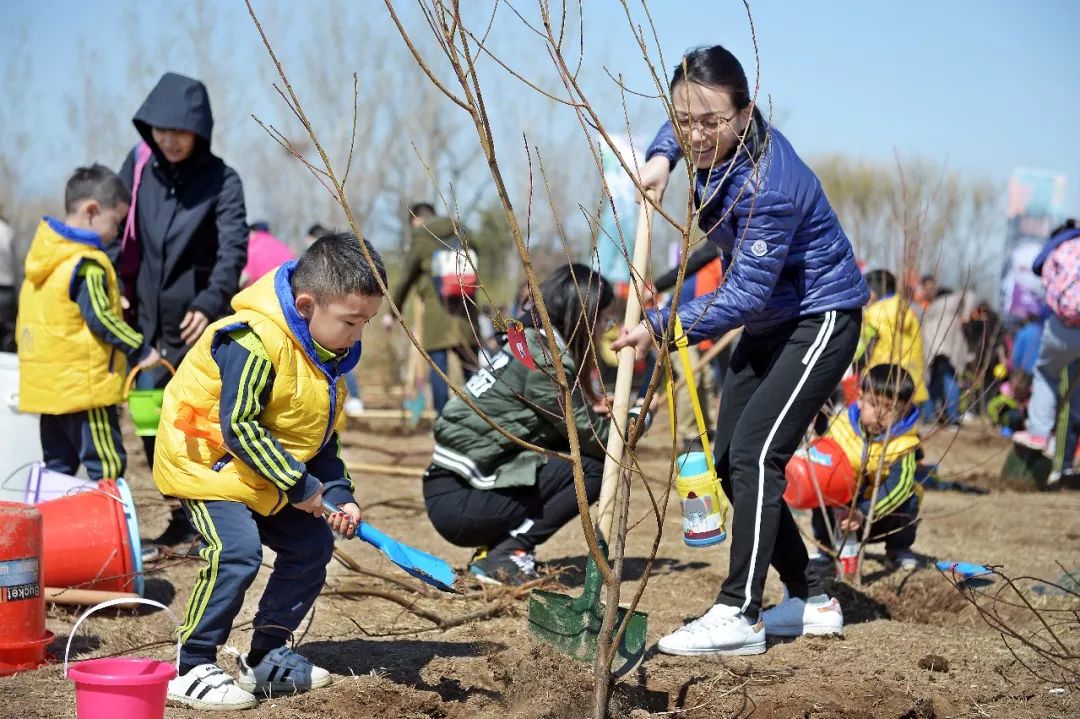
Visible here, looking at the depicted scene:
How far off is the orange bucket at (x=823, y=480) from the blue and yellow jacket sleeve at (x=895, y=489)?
0.44 ft

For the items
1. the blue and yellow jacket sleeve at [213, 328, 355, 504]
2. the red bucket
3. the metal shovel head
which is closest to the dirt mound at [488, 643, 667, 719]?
the metal shovel head

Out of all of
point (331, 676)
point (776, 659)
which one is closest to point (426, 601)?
point (331, 676)

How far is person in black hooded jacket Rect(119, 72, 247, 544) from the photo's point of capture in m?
4.95

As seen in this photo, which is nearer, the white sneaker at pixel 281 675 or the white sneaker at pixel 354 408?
the white sneaker at pixel 281 675

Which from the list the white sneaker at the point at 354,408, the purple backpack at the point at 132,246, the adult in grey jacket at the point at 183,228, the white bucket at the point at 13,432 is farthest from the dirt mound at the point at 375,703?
the white sneaker at the point at 354,408

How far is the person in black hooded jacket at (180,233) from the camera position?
495cm

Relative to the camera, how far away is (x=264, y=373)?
9.62ft

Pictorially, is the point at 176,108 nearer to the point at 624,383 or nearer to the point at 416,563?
the point at 624,383

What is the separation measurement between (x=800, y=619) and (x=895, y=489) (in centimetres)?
122

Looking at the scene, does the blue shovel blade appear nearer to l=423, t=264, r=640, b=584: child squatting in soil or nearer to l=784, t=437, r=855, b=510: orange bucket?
l=423, t=264, r=640, b=584: child squatting in soil

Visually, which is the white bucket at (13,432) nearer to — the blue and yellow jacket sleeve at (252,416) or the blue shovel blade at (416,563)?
the blue and yellow jacket sleeve at (252,416)

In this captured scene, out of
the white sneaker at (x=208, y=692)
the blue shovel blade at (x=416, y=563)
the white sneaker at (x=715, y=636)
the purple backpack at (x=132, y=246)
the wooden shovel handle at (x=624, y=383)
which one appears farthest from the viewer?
the purple backpack at (x=132, y=246)

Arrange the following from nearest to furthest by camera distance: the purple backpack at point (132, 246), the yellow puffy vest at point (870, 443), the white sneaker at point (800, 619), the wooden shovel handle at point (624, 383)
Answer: the wooden shovel handle at point (624, 383)
the white sneaker at point (800, 619)
the yellow puffy vest at point (870, 443)
the purple backpack at point (132, 246)

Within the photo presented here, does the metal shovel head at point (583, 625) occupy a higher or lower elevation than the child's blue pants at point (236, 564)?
lower
